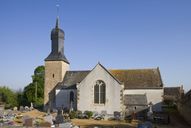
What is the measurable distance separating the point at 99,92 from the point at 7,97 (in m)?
26.3

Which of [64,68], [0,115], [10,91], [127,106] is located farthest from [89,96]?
[10,91]

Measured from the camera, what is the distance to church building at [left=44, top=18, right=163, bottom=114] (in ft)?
145

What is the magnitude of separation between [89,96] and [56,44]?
439 inches

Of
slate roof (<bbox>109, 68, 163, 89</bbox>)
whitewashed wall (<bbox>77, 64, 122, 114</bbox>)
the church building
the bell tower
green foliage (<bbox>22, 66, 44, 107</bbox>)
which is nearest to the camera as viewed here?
whitewashed wall (<bbox>77, 64, 122, 114</bbox>)

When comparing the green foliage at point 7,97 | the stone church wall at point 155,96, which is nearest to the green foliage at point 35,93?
the green foliage at point 7,97

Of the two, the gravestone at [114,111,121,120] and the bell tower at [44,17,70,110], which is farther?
the bell tower at [44,17,70,110]

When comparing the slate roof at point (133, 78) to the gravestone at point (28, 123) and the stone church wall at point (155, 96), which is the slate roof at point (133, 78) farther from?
the gravestone at point (28, 123)

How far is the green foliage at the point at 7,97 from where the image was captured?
62.7m

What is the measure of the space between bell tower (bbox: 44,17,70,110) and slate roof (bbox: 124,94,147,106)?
1150cm

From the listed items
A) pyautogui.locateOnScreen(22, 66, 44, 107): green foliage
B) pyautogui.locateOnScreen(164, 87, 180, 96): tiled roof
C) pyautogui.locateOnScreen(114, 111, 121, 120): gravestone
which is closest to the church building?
pyautogui.locateOnScreen(114, 111, 121, 120): gravestone

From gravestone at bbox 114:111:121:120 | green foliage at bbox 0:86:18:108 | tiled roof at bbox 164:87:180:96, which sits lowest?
gravestone at bbox 114:111:121:120

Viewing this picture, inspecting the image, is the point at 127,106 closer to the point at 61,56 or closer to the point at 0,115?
the point at 61,56

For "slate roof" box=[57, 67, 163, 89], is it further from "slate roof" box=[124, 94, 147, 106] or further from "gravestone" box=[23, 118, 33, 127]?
"gravestone" box=[23, 118, 33, 127]

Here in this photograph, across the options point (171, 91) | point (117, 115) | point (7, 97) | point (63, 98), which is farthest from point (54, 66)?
point (171, 91)
